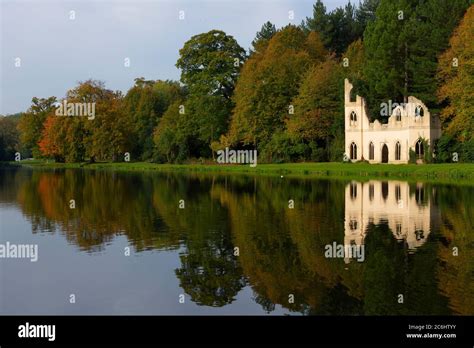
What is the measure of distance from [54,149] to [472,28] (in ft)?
207

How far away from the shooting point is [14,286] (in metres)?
14.3

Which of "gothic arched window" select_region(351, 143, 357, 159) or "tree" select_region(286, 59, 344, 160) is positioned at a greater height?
"tree" select_region(286, 59, 344, 160)

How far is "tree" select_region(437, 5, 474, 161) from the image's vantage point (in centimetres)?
4706

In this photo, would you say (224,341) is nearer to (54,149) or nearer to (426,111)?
(426,111)

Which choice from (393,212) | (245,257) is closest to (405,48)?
(393,212)

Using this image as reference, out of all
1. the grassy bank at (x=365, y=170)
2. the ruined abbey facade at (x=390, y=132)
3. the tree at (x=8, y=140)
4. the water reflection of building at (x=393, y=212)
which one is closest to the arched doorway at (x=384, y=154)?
the ruined abbey facade at (x=390, y=132)

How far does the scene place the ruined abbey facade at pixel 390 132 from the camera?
181 feet

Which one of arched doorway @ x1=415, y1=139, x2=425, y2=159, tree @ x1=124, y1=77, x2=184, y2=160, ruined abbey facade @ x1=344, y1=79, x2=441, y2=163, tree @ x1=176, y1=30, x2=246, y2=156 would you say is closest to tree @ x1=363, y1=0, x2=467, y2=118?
ruined abbey facade @ x1=344, y1=79, x2=441, y2=163

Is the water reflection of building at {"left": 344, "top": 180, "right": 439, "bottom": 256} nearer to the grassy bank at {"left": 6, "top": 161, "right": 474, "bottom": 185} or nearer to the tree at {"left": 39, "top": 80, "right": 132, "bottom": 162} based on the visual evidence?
the grassy bank at {"left": 6, "top": 161, "right": 474, "bottom": 185}

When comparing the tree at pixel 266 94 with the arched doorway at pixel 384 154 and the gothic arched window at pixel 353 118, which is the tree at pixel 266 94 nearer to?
the gothic arched window at pixel 353 118

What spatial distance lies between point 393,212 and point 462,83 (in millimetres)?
27206

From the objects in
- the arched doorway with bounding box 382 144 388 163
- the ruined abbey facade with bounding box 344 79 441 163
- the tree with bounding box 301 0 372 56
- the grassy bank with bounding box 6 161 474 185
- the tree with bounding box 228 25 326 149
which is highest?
the tree with bounding box 301 0 372 56

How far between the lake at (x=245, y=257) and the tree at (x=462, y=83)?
64.4ft

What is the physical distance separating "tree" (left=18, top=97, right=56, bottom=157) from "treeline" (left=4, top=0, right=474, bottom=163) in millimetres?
16098
